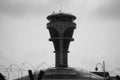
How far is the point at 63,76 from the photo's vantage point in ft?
652

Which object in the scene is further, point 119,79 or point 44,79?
point 44,79

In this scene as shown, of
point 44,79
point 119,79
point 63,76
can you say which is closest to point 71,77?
point 63,76

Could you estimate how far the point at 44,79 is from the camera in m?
196

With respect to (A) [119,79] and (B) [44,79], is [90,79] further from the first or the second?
(A) [119,79]

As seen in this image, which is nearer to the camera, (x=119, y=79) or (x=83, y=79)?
(x=119, y=79)

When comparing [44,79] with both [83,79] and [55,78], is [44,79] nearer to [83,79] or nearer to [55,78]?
[55,78]

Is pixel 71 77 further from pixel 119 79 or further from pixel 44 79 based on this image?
pixel 119 79

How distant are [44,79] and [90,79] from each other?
29.1 meters

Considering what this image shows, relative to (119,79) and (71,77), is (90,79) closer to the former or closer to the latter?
(71,77)

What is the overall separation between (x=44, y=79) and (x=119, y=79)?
319 ft

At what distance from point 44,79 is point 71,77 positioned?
17212 mm

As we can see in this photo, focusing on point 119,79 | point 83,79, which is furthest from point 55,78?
point 119,79

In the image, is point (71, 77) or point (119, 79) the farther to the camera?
point (71, 77)

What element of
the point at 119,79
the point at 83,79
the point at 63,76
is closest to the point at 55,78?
the point at 63,76
